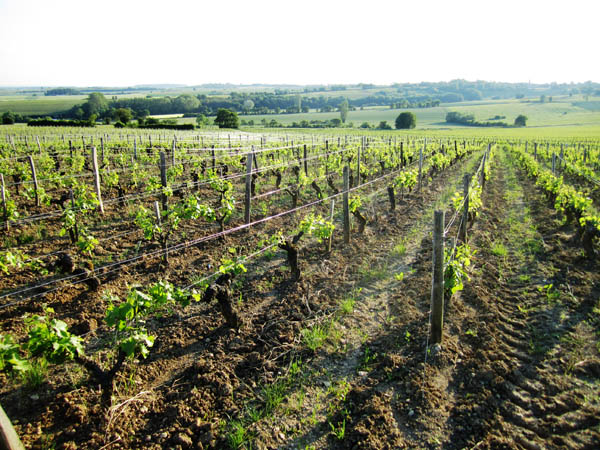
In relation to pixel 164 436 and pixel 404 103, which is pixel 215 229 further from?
pixel 404 103

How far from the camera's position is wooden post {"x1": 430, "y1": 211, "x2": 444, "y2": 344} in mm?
4429

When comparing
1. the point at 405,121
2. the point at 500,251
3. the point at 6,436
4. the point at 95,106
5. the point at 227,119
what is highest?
the point at 95,106

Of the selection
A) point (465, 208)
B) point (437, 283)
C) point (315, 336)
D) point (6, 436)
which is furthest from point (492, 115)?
point (6, 436)

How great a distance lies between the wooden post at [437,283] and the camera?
14.5 ft

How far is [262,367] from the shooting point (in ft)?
14.0

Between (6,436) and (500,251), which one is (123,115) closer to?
(500,251)

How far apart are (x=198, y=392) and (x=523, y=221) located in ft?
33.6

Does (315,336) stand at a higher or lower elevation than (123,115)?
lower

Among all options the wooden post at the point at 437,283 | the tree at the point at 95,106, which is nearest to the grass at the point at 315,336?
the wooden post at the point at 437,283

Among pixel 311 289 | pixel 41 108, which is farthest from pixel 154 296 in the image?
pixel 41 108

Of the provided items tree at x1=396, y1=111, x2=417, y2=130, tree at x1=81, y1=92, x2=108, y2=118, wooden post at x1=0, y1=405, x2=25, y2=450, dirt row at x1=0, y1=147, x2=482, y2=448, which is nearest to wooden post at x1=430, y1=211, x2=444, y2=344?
dirt row at x1=0, y1=147, x2=482, y2=448

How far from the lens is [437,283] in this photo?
177 inches

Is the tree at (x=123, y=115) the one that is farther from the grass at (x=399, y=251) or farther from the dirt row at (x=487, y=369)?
the dirt row at (x=487, y=369)

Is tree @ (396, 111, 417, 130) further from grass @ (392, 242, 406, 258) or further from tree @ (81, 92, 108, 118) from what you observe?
grass @ (392, 242, 406, 258)
